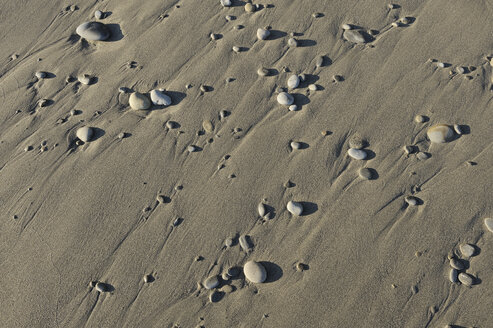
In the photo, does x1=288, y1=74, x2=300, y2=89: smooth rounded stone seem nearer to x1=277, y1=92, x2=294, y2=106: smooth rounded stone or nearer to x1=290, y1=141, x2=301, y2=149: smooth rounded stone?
x1=277, y1=92, x2=294, y2=106: smooth rounded stone

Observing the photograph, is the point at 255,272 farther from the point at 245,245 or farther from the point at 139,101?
the point at 139,101

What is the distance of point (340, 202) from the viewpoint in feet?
9.96

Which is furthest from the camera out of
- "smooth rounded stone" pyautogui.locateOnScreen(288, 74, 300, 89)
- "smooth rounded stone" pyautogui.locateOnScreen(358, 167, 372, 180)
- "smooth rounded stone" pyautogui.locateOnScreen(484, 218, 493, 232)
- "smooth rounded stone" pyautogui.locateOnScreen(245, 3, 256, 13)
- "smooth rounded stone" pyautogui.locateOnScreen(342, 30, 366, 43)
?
"smooth rounded stone" pyautogui.locateOnScreen(245, 3, 256, 13)

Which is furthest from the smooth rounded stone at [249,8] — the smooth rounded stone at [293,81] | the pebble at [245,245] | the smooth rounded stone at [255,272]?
the smooth rounded stone at [255,272]

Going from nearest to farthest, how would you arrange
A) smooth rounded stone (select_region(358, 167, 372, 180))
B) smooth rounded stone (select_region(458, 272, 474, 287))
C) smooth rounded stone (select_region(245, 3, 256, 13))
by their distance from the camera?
smooth rounded stone (select_region(458, 272, 474, 287)) < smooth rounded stone (select_region(358, 167, 372, 180)) < smooth rounded stone (select_region(245, 3, 256, 13))

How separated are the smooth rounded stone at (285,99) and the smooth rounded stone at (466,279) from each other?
1948 millimetres

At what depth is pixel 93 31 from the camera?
11.6 feet

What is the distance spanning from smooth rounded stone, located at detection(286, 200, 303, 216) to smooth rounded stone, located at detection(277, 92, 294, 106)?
0.90 m

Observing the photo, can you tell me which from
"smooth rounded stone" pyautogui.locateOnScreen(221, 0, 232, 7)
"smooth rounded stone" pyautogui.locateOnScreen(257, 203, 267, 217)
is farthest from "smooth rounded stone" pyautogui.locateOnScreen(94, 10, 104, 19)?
"smooth rounded stone" pyautogui.locateOnScreen(257, 203, 267, 217)

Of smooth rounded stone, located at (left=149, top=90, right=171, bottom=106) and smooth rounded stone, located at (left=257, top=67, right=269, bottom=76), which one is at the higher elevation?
smooth rounded stone, located at (left=149, top=90, right=171, bottom=106)

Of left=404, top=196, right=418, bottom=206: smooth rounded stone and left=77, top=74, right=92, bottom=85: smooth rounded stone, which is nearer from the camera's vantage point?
left=404, top=196, right=418, bottom=206: smooth rounded stone

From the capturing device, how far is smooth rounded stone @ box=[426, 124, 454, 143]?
10.3 feet

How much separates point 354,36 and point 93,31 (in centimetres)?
249

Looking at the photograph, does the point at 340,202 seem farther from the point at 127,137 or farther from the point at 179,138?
the point at 127,137
